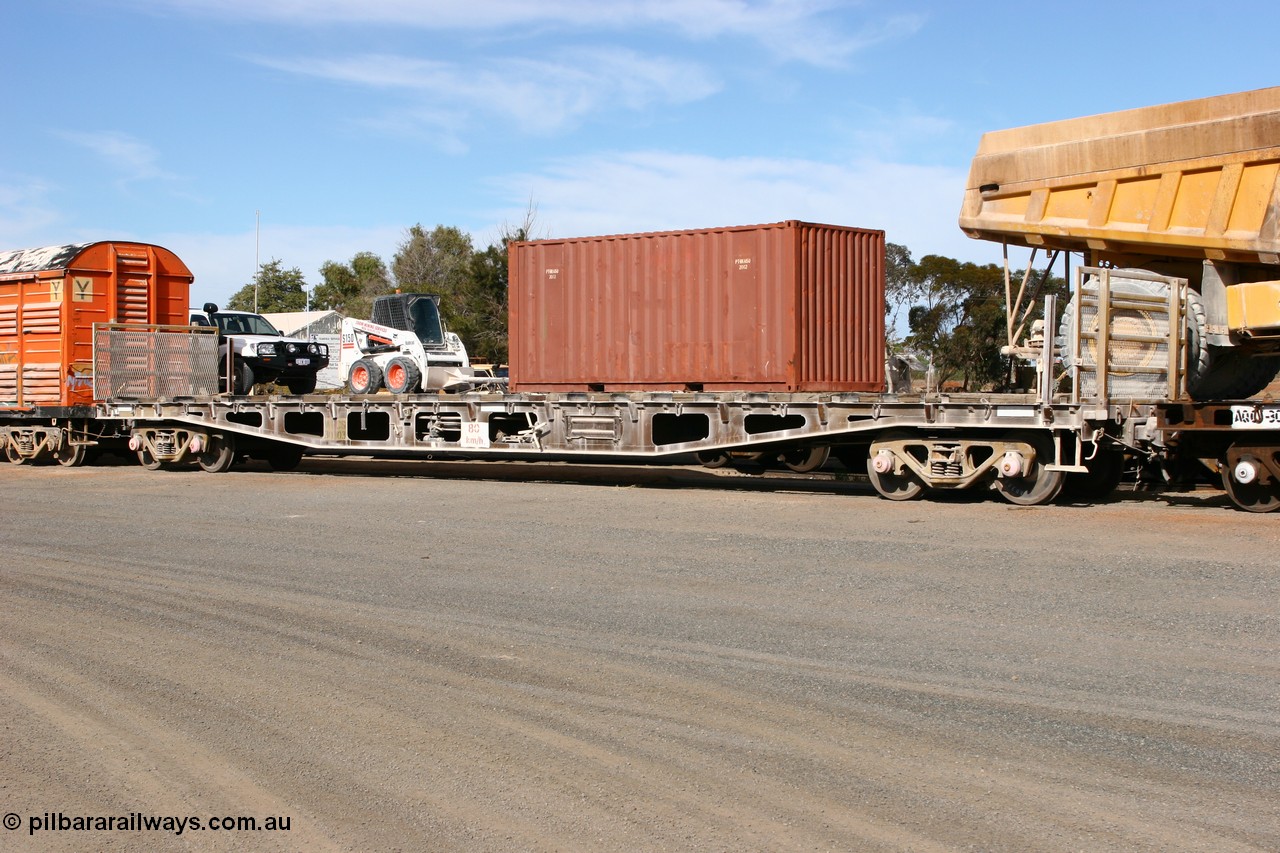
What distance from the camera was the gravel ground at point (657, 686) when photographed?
4.16 m

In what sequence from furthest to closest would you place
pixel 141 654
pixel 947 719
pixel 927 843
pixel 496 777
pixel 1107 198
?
pixel 1107 198 → pixel 141 654 → pixel 947 719 → pixel 496 777 → pixel 927 843

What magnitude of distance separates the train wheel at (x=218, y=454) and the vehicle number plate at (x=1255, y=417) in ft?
46.8

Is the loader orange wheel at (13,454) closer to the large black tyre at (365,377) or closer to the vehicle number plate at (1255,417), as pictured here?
the large black tyre at (365,377)

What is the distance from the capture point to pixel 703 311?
15.4 metres

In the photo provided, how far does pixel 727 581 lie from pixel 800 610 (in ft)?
3.49

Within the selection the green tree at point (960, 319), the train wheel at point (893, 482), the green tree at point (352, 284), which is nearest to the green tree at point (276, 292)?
the green tree at point (352, 284)

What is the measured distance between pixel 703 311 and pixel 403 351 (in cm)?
649

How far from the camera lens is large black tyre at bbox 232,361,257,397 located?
2064cm

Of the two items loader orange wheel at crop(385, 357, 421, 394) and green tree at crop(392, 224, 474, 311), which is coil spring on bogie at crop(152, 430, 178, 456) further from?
green tree at crop(392, 224, 474, 311)

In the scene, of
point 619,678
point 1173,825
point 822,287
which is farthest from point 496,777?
point 822,287

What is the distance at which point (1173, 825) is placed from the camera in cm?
400

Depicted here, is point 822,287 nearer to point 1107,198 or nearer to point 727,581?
point 1107,198

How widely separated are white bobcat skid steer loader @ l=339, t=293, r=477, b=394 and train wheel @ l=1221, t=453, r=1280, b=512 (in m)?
11.6
